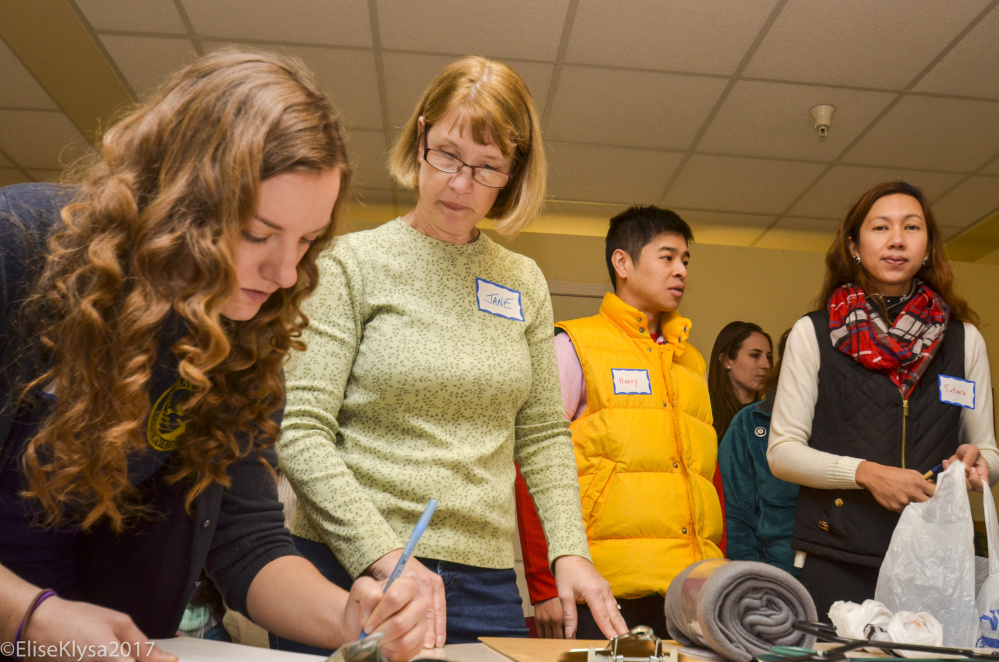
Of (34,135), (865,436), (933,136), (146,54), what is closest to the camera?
(865,436)

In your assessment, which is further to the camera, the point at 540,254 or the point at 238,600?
the point at 540,254

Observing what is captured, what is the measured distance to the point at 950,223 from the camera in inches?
182

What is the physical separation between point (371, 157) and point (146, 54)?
120 cm

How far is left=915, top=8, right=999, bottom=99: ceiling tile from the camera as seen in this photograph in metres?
2.91

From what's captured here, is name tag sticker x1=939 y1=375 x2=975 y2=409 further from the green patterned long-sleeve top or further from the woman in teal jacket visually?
the green patterned long-sleeve top

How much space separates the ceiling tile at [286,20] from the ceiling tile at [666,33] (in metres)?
0.81

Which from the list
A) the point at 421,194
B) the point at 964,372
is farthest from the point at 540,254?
the point at 421,194

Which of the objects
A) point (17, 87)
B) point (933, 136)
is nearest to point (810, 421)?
point (933, 136)

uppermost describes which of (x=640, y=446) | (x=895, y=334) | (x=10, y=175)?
(x=10, y=175)

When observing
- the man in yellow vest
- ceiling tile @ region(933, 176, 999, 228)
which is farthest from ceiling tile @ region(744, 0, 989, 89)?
the man in yellow vest

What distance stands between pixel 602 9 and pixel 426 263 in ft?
6.45

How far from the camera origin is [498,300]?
1303 mm

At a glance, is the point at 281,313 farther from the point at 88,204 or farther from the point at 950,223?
the point at 950,223

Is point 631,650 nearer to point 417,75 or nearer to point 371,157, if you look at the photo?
point 417,75
